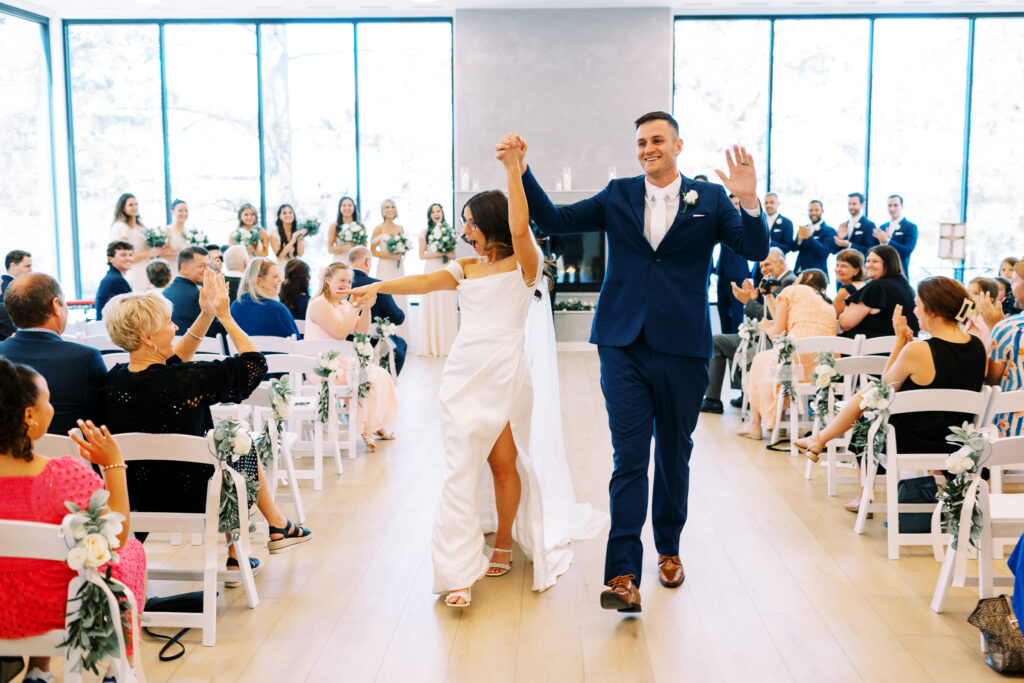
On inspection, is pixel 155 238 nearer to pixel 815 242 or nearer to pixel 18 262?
pixel 18 262

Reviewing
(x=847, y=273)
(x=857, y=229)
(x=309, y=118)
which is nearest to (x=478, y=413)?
(x=847, y=273)

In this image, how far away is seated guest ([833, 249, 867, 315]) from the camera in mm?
6840

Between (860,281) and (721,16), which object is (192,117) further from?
(860,281)

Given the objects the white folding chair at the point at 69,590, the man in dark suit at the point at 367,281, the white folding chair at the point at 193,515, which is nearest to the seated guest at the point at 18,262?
the man in dark suit at the point at 367,281

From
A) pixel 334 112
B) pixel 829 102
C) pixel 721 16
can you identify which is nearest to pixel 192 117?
pixel 334 112

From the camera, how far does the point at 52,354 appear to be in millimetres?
3359

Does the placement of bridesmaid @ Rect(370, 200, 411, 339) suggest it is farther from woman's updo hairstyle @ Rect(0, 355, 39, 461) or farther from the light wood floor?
woman's updo hairstyle @ Rect(0, 355, 39, 461)

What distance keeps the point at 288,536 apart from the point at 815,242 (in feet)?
28.2

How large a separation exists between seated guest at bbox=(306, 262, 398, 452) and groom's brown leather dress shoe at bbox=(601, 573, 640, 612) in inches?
127

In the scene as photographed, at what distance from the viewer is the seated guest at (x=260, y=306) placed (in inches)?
244

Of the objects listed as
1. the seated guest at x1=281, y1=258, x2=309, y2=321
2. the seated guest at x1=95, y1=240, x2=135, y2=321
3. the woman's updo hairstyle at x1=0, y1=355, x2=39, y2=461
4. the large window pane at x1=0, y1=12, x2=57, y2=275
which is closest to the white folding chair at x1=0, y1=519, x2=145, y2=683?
the woman's updo hairstyle at x1=0, y1=355, x2=39, y2=461

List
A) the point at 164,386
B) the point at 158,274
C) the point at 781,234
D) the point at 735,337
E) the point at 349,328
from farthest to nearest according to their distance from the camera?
1. the point at 781,234
2. the point at 735,337
3. the point at 158,274
4. the point at 349,328
5. the point at 164,386

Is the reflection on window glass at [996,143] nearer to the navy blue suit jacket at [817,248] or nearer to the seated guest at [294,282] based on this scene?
the navy blue suit jacket at [817,248]

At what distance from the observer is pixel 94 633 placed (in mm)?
2311
